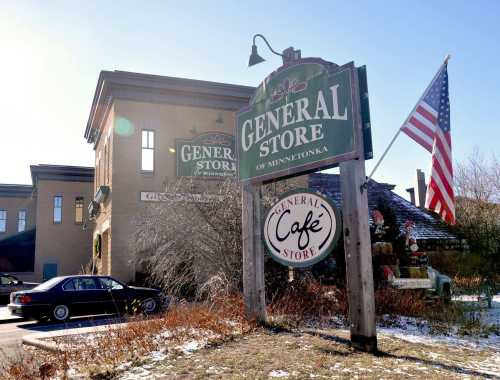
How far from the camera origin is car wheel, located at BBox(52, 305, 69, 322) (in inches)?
512

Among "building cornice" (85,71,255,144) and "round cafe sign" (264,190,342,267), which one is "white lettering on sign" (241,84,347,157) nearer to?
"round cafe sign" (264,190,342,267)

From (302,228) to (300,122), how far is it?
1.70m

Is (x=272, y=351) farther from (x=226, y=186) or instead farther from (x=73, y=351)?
(x=226, y=186)

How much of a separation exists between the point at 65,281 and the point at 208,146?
35.0ft

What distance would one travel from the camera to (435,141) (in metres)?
7.16

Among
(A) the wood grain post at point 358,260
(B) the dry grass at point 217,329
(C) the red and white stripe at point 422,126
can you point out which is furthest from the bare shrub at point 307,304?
(C) the red and white stripe at point 422,126

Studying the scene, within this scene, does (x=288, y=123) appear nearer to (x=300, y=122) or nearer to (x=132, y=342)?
(x=300, y=122)

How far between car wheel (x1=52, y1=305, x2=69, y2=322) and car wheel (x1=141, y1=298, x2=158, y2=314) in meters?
2.17

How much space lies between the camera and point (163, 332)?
7.89 m

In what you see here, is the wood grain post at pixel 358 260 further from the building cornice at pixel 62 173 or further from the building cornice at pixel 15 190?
the building cornice at pixel 15 190

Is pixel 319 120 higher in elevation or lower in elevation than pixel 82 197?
lower

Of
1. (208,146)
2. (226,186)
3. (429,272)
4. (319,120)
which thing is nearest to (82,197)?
(208,146)

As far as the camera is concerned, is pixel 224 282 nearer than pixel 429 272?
Yes

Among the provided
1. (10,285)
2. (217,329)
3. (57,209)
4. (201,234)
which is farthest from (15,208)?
(217,329)
